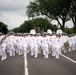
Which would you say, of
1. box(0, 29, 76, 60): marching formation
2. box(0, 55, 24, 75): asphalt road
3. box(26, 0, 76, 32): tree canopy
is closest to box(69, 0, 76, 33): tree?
box(26, 0, 76, 32): tree canopy

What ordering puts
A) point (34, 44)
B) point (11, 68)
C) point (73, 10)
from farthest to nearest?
1. point (73, 10)
2. point (34, 44)
3. point (11, 68)

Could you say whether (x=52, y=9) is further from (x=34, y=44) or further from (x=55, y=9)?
(x=34, y=44)

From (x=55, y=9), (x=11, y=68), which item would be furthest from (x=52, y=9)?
(x=11, y=68)

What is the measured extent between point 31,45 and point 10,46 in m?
1.95

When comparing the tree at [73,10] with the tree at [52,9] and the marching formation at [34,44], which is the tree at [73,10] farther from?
the marching formation at [34,44]

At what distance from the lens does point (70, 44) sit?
108ft

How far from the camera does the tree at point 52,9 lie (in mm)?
72188

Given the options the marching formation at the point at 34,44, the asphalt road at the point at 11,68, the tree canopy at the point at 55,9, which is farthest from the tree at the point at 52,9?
the asphalt road at the point at 11,68

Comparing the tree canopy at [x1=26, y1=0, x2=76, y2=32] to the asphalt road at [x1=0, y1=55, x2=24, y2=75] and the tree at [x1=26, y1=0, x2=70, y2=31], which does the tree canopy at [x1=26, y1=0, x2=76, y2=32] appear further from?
the asphalt road at [x1=0, y1=55, x2=24, y2=75]

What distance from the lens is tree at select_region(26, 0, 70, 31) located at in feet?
237

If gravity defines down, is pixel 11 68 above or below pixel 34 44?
below

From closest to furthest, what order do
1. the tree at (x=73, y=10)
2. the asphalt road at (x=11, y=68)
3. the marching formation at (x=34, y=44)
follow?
1. the asphalt road at (x=11, y=68)
2. the marching formation at (x=34, y=44)
3. the tree at (x=73, y=10)

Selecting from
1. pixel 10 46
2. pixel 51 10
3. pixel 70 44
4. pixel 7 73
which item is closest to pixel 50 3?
pixel 51 10

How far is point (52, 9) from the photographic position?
244 feet
